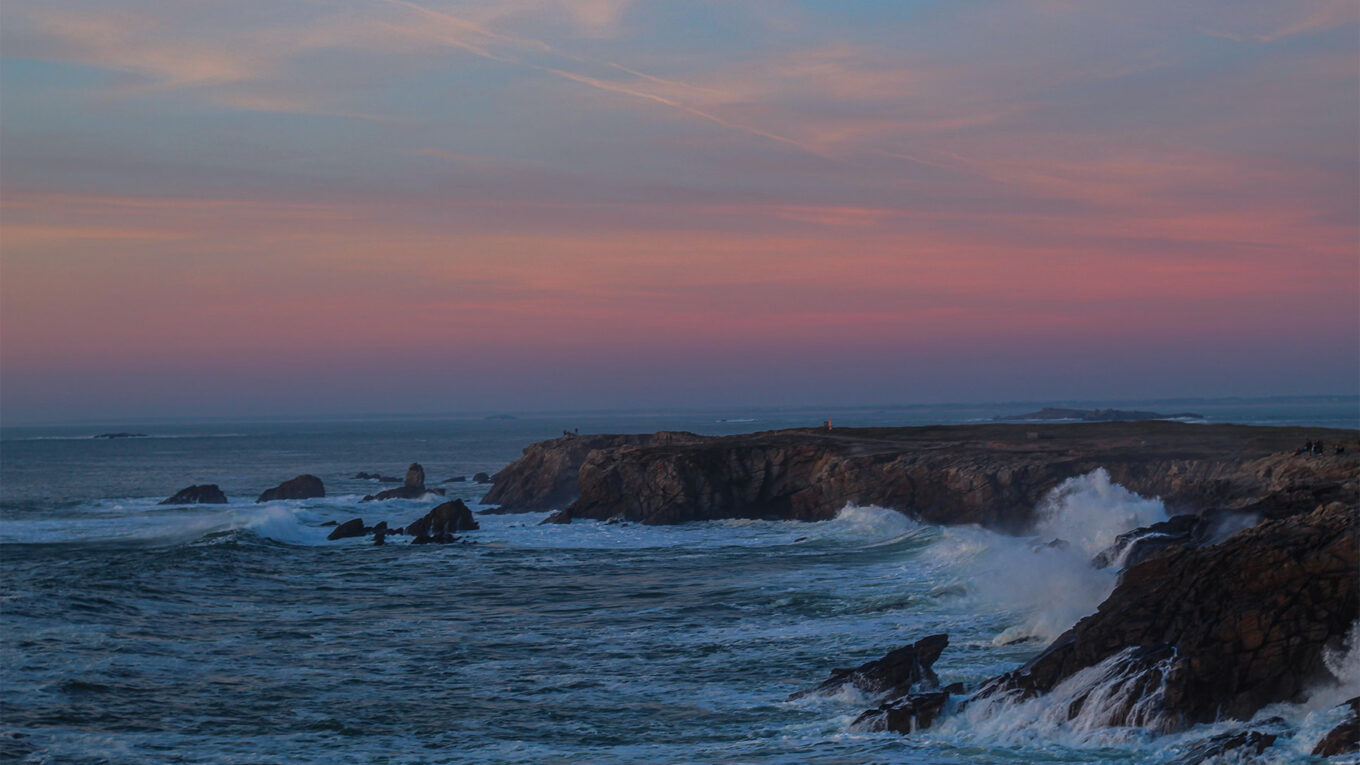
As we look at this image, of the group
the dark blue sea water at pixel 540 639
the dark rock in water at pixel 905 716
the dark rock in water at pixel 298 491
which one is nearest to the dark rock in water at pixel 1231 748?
the dark blue sea water at pixel 540 639

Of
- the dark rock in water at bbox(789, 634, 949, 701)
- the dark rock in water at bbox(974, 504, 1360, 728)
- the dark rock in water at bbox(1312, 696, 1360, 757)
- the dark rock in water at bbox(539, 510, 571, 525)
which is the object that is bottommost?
the dark rock in water at bbox(539, 510, 571, 525)

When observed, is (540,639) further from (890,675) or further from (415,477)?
(415,477)

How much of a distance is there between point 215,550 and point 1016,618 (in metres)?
33.1

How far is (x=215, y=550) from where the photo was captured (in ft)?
157

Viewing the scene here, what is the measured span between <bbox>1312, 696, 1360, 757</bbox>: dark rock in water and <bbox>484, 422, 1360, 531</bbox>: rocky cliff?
24.0 m

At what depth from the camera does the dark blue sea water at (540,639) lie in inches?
779

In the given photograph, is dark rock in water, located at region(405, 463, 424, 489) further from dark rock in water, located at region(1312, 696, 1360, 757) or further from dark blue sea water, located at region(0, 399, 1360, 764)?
dark rock in water, located at region(1312, 696, 1360, 757)

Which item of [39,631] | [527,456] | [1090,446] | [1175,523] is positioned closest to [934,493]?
[1090,446]

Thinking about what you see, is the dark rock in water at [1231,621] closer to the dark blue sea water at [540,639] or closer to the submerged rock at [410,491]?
the dark blue sea water at [540,639]

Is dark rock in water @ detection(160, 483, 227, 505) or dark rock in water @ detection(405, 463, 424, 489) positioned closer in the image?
dark rock in water @ detection(160, 483, 227, 505)

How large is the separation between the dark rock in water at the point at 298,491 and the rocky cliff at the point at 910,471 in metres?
15.0

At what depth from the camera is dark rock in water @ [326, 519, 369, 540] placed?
52.9 metres

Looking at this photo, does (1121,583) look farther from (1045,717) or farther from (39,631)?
(39,631)

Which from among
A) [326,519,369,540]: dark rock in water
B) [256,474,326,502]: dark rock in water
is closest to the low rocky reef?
[326,519,369,540]: dark rock in water
